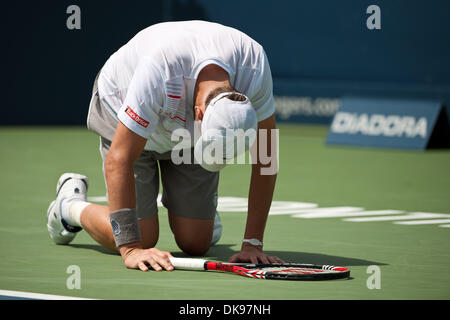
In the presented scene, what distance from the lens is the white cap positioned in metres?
4.56

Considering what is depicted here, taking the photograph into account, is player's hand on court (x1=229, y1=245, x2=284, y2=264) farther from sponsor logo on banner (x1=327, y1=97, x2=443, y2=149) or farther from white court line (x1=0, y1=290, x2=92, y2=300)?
sponsor logo on banner (x1=327, y1=97, x2=443, y2=149)

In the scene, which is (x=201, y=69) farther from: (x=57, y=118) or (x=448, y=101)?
(x=57, y=118)

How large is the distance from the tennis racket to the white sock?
975mm

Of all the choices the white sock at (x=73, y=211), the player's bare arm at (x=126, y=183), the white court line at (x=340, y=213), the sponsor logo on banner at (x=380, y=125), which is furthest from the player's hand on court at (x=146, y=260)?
the sponsor logo on banner at (x=380, y=125)

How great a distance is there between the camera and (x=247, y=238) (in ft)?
17.9

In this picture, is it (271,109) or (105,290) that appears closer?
(105,290)

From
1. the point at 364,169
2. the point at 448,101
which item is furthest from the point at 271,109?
the point at 448,101

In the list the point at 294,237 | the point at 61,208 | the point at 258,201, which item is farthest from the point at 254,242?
the point at 61,208

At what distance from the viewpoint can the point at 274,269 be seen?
499 cm

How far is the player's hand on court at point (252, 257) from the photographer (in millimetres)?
5270

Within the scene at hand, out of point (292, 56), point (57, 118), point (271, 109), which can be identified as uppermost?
point (271, 109)

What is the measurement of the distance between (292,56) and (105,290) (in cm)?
1331
